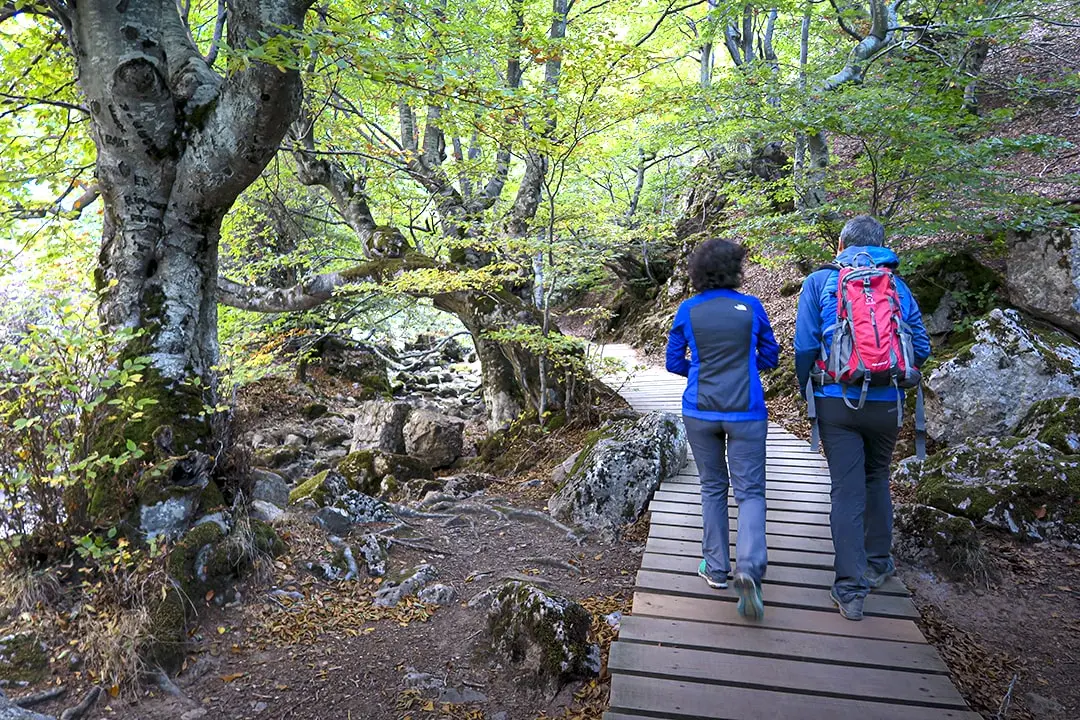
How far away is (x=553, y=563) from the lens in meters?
4.93

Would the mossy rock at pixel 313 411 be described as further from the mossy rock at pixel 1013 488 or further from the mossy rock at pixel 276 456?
the mossy rock at pixel 1013 488

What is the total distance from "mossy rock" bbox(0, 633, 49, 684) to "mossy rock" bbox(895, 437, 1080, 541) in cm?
606

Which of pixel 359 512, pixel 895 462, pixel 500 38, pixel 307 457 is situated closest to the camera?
pixel 359 512

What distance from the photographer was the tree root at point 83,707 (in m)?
2.89

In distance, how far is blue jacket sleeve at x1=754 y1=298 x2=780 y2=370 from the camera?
337 centimetres

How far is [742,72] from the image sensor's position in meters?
9.67

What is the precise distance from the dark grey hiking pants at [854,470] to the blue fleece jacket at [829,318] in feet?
0.25

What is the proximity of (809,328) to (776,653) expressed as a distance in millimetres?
1706

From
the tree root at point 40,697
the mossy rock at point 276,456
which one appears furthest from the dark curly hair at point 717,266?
the mossy rock at point 276,456

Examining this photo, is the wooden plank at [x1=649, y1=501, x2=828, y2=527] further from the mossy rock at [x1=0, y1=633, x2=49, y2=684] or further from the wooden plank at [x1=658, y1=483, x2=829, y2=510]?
the mossy rock at [x1=0, y1=633, x2=49, y2=684]

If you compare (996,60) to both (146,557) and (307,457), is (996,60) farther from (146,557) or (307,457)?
(146,557)

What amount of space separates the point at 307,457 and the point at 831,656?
9.21m

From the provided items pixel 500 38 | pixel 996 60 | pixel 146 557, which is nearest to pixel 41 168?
pixel 146 557

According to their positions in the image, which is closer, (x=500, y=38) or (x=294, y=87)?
(x=294, y=87)
